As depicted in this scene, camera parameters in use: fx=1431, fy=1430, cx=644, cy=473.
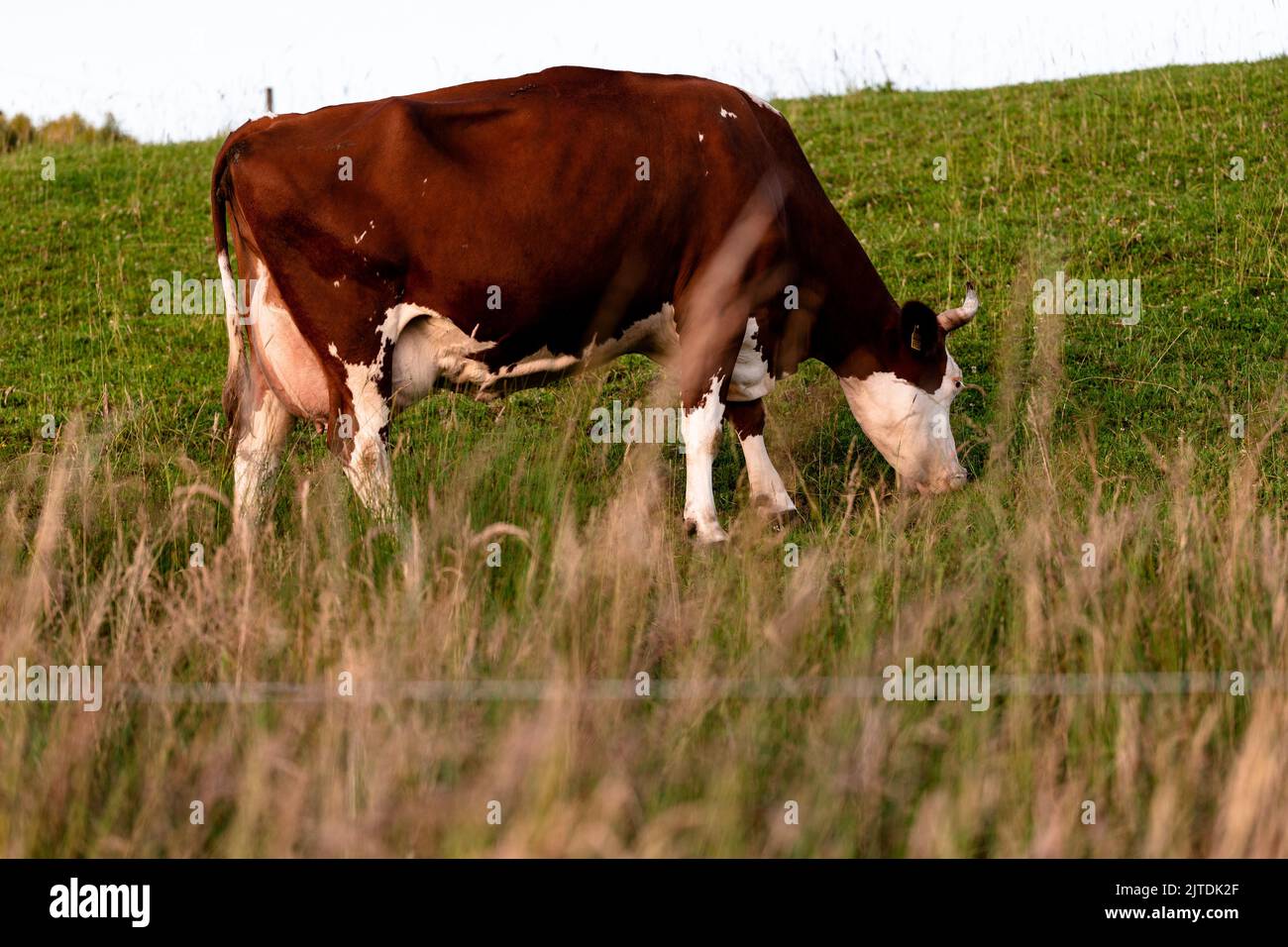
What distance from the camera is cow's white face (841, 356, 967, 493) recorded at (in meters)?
7.88

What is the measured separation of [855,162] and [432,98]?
805 cm

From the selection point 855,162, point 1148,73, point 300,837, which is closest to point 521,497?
point 300,837

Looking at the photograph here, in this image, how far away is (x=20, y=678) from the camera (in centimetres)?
450

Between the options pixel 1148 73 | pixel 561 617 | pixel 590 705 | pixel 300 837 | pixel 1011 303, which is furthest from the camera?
pixel 1148 73

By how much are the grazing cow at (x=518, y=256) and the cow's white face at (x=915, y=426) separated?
0.31 feet

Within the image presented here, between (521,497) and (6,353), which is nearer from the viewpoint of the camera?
(521,497)

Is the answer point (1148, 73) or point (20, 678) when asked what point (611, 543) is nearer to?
point (20, 678)

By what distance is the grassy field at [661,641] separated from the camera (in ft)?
12.1
